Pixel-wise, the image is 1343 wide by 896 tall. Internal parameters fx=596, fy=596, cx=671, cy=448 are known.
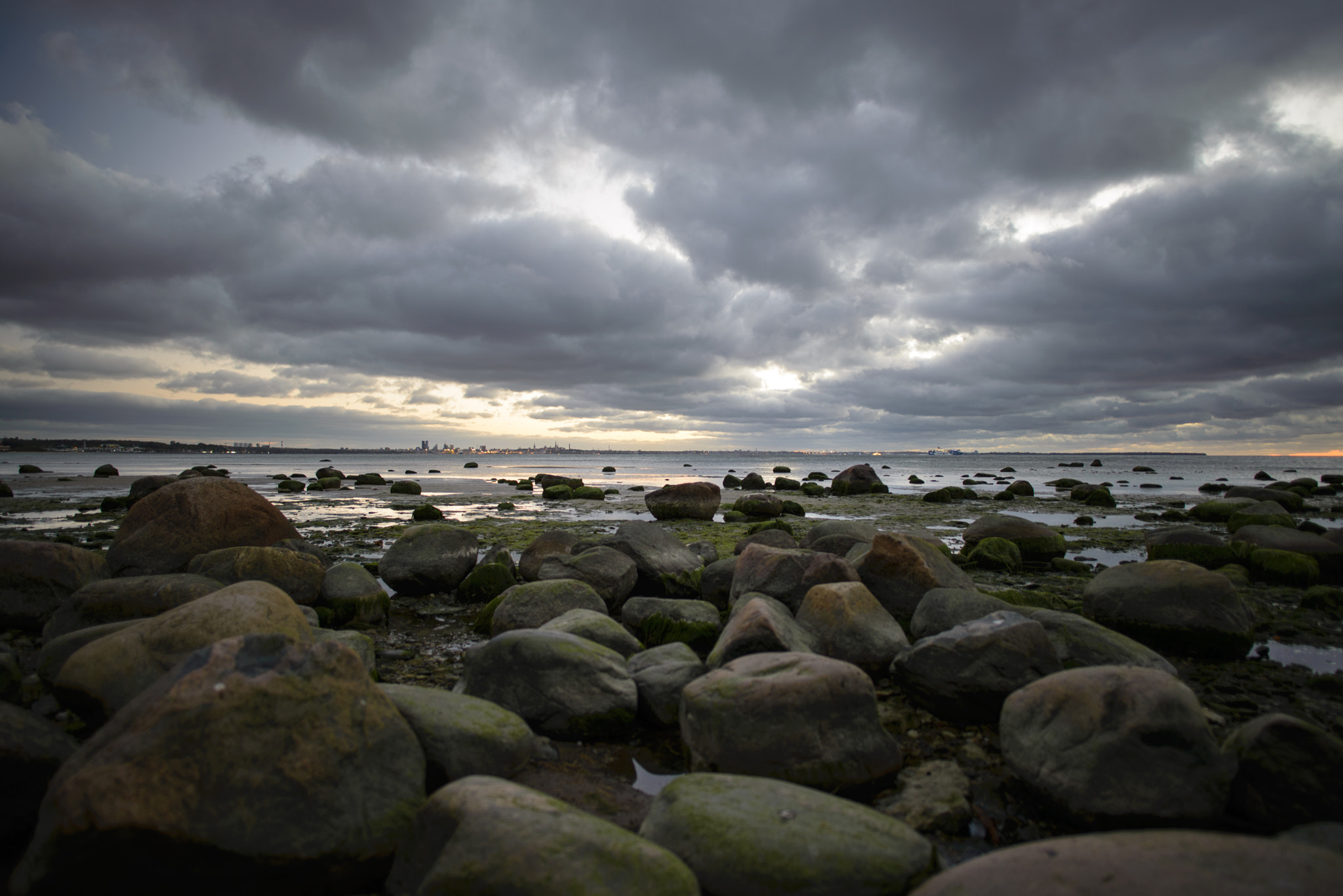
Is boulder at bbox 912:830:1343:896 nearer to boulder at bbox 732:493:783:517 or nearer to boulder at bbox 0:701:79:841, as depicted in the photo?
boulder at bbox 0:701:79:841

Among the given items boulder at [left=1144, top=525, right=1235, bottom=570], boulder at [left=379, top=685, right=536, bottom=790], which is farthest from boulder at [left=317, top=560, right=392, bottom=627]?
boulder at [left=1144, top=525, right=1235, bottom=570]

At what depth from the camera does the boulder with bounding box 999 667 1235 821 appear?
3.24 metres

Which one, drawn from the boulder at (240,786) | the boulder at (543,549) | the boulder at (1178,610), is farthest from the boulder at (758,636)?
the boulder at (543,549)

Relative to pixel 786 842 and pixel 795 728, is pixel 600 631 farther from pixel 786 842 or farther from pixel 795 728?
pixel 786 842

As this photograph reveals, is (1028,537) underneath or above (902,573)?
underneath

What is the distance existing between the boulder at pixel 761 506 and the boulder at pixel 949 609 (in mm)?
13335

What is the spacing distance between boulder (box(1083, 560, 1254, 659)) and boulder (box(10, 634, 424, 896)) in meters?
7.11

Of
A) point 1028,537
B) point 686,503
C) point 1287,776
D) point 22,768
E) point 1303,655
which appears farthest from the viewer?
point 686,503

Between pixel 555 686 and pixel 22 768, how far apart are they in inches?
111

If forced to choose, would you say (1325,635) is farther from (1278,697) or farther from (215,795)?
(215,795)

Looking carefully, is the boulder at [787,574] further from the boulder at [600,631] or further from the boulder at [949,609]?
the boulder at [600,631]

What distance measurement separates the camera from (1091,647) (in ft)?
16.5

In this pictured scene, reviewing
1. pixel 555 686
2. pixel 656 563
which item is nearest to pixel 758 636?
pixel 555 686

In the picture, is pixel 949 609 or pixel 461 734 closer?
pixel 461 734
